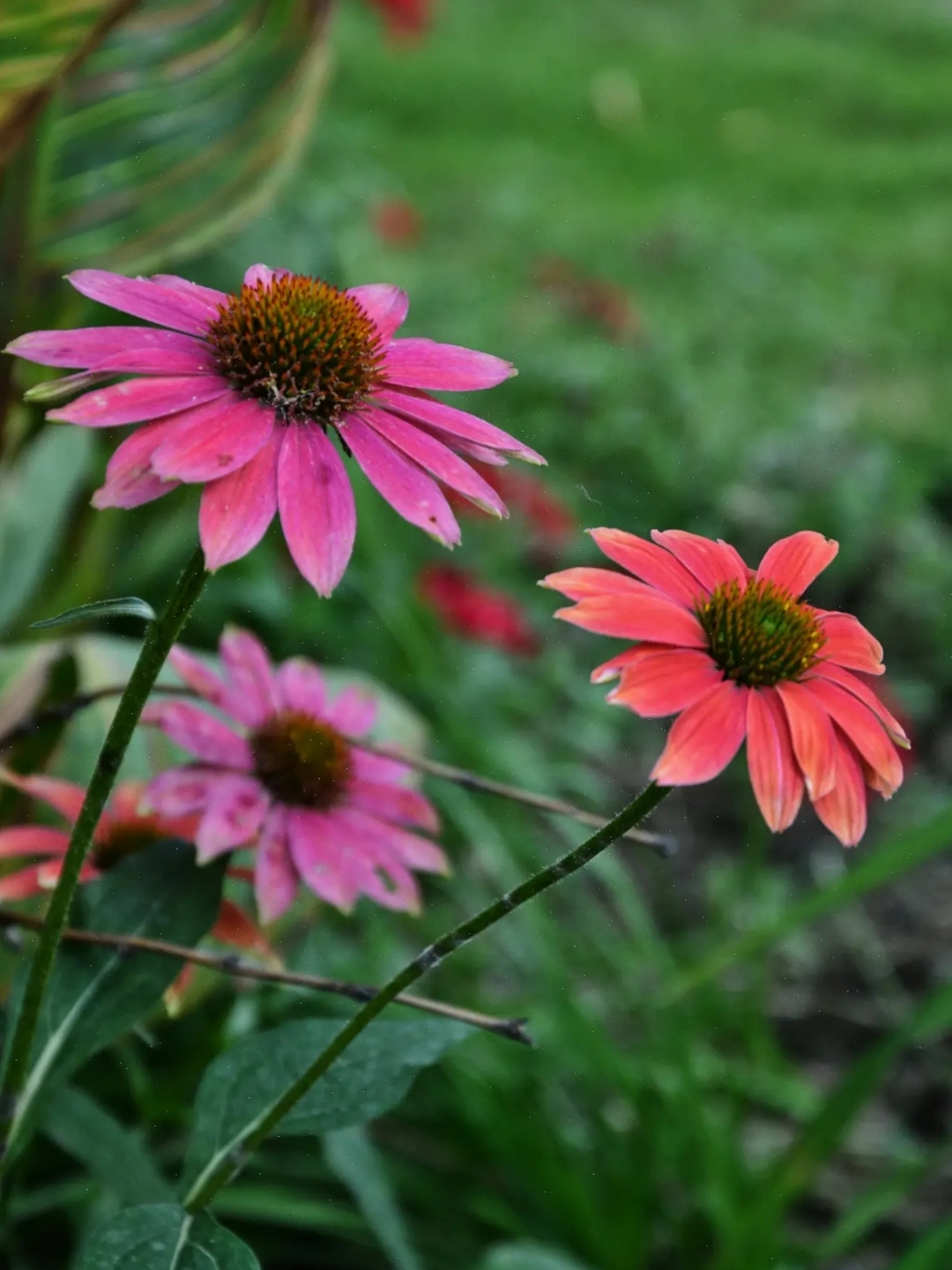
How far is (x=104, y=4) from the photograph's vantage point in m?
0.84

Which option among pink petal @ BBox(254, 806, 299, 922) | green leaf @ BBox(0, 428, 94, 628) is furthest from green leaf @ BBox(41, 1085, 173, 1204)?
green leaf @ BBox(0, 428, 94, 628)

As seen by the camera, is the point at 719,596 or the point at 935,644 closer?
the point at 719,596

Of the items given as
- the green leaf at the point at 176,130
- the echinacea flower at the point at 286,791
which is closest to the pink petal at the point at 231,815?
the echinacea flower at the point at 286,791

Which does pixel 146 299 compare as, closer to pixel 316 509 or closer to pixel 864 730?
pixel 316 509

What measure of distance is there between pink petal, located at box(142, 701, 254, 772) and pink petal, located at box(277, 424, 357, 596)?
0.17m

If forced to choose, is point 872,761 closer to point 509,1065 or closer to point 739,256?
point 509,1065

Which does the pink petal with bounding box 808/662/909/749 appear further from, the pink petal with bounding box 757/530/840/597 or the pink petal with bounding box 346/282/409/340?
the pink petal with bounding box 346/282/409/340

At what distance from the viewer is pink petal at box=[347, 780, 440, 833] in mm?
464

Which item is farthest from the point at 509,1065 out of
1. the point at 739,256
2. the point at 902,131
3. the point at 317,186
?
the point at 902,131

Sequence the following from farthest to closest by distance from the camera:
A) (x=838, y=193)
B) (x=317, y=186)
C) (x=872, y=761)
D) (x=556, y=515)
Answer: (x=838, y=193)
(x=317, y=186)
(x=556, y=515)
(x=872, y=761)

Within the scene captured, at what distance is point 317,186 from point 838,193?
75.7 inches

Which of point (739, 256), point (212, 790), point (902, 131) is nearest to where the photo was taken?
point (212, 790)

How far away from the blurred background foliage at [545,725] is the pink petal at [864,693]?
0.20 m

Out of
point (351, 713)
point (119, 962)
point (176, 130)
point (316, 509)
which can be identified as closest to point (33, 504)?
point (176, 130)
